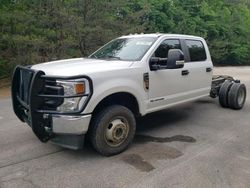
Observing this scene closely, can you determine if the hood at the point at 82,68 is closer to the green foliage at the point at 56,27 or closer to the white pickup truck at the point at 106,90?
the white pickup truck at the point at 106,90

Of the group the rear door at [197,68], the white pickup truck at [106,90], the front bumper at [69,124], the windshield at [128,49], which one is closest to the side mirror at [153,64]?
the white pickup truck at [106,90]

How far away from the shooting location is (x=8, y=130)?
227 inches

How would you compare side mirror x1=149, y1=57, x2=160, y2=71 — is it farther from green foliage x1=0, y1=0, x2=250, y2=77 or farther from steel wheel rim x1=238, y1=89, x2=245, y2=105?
green foliage x1=0, y1=0, x2=250, y2=77

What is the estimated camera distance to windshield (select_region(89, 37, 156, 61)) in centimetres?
515

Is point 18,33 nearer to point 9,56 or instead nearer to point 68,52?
point 9,56

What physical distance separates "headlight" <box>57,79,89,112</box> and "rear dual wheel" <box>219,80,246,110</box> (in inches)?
189

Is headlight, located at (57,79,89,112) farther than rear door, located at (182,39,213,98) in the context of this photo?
No

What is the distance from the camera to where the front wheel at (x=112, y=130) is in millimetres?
4277

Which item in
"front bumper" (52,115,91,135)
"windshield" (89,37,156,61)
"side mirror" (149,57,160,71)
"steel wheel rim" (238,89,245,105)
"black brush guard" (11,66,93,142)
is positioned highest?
"windshield" (89,37,156,61)

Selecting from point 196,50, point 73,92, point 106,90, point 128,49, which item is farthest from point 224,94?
point 73,92

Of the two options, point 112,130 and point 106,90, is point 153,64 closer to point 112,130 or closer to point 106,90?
point 106,90

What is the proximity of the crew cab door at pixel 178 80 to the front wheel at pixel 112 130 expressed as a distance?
2.19ft

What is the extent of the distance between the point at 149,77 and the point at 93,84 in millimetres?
1239

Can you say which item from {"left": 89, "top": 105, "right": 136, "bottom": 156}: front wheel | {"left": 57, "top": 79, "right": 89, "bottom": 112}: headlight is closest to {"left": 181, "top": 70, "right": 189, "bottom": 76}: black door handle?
{"left": 89, "top": 105, "right": 136, "bottom": 156}: front wheel
